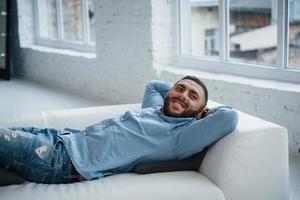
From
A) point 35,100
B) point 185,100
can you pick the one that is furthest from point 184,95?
point 35,100

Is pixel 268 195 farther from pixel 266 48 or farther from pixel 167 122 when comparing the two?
pixel 266 48

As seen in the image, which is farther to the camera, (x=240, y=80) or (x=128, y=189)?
(x=240, y=80)

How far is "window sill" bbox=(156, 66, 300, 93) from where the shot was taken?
10.7 feet

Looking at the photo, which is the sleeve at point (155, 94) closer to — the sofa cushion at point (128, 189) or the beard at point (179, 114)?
the beard at point (179, 114)

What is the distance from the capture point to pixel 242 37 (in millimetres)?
3812

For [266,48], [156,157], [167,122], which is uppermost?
[266,48]

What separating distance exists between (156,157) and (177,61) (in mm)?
2442

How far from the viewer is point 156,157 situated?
2.09 m

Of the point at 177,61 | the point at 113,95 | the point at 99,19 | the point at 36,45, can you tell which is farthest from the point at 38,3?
the point at 177,61

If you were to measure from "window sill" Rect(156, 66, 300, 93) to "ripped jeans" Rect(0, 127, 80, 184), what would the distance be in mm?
1731

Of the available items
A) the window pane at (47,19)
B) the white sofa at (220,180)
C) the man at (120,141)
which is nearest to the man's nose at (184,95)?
the man at (120,141)

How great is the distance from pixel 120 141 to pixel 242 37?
6.68 ft

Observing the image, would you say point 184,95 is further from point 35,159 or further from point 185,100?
point 35,159

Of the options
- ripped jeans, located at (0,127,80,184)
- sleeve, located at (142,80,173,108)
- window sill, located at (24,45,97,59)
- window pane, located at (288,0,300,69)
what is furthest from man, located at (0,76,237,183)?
window sill, located at (24,45,97,59)
